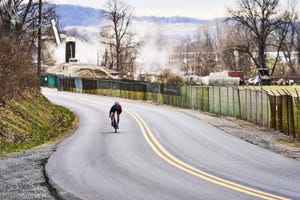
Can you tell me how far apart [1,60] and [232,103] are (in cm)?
1759

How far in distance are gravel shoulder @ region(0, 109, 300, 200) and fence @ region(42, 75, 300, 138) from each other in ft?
3.34

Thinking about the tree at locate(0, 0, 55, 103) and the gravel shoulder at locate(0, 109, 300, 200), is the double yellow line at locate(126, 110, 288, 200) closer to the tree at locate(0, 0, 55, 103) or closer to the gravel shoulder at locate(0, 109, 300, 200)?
the gravel shoulder at locate(0, 109, 300, 200)

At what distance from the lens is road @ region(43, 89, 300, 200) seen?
11164 mm

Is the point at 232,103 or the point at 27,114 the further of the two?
the point at 232,103

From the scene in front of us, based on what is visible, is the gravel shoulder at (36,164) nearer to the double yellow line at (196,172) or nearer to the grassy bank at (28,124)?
the grassy bank at (28,124)

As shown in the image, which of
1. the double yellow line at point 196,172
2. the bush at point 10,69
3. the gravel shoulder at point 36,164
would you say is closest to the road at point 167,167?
the double yellow line at point 196,172

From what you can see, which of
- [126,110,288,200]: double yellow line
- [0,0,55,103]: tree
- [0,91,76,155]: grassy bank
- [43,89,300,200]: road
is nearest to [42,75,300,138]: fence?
[43,89,300,200]: road

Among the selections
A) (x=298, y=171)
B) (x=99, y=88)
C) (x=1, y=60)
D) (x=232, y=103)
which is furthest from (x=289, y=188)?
(x=99, y=88)

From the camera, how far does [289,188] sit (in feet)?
37.8

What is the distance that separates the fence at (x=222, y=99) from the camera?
26741 mm

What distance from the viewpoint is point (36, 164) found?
49.8 ft

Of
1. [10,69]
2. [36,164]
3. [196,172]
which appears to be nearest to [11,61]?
[10,69]

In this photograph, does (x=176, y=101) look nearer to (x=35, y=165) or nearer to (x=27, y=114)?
(x=27, y=114)

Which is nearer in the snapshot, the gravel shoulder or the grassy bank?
the gravel shoulder
